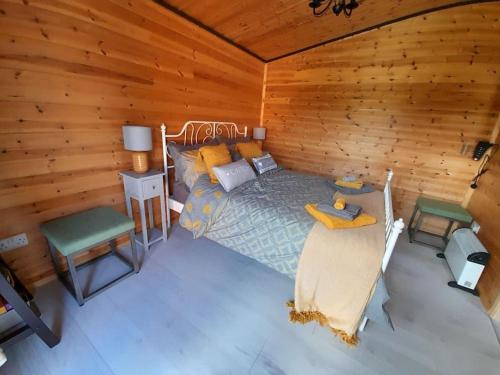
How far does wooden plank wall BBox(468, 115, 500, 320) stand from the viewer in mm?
1751

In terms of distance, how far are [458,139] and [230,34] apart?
3.11 meters

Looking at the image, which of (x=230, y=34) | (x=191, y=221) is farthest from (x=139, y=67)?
(x=191, y=221)

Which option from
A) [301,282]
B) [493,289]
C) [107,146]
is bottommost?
[493,289]

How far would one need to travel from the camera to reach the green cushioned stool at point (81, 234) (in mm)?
1409

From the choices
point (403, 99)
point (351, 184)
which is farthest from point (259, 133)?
point (403, 99)

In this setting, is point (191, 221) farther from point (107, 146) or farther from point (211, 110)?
point (211, 110)

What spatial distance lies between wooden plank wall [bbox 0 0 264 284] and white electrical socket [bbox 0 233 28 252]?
0.04 m

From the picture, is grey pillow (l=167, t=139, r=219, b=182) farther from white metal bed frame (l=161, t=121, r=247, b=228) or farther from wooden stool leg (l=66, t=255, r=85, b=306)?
wooden stool leg (l=66, t=255, r=85, b=306)

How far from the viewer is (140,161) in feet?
6.59

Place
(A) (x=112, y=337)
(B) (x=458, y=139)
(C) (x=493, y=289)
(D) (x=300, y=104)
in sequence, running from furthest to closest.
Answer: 1. (D) (x=300, y=104)
2. (B) (x=458, y=139)
3. (C) (x=493, y=289)
4. (A) (x=112, y=337)

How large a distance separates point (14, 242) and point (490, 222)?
4.05 m

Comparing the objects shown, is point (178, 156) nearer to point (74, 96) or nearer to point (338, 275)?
point (74, 96)

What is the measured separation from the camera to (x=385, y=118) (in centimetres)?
295

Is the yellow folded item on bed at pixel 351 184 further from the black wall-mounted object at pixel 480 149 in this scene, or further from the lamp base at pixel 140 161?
the lamp base at pixel 140 161
